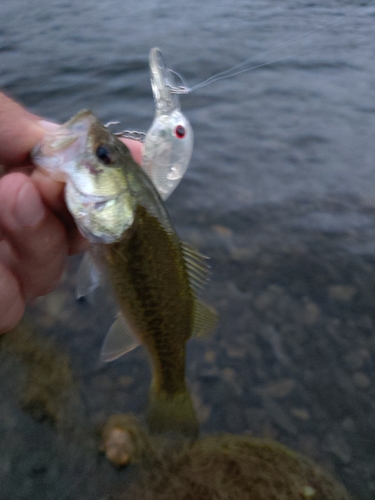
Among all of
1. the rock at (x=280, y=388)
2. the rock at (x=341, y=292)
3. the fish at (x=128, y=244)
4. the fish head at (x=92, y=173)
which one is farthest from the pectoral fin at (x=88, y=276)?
the rock at (x=341, y=292)

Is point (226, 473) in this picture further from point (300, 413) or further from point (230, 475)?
point (300, 413)

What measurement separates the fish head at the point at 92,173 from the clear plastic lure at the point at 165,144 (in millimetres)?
217

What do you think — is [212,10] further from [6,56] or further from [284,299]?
[284,299]

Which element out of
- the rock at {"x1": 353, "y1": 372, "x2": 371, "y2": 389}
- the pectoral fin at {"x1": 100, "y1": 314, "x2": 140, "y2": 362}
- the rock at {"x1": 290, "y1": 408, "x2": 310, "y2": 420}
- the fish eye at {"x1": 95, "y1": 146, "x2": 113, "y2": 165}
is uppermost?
the fish eye at {"x1": 95, "y1": 146, "x2": 113, "y2": 165}

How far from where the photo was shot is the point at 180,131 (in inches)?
82.7

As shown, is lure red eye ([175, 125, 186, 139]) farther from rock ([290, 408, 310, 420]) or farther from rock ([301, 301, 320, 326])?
rock ([301, 301, 320, 326])

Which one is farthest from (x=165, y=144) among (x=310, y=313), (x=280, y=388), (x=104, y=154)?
(x=310, y=313)

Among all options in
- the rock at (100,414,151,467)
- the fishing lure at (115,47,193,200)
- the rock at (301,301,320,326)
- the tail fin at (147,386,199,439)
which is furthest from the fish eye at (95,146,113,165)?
the rock at (301,301,320,326)

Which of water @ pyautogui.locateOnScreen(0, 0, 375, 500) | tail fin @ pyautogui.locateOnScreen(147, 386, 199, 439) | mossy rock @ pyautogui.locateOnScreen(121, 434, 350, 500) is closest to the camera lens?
tail fin @ pyautogui.locateOnScreen(147, 386, 199, 439)

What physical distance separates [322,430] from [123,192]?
2.20 m

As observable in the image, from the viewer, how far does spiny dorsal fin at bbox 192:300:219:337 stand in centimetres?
215

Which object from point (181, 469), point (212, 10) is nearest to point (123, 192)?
point (181, 469)

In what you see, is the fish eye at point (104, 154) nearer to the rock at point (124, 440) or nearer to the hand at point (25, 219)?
the hand at point (25, 219)

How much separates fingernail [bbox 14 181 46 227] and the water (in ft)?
5.17
